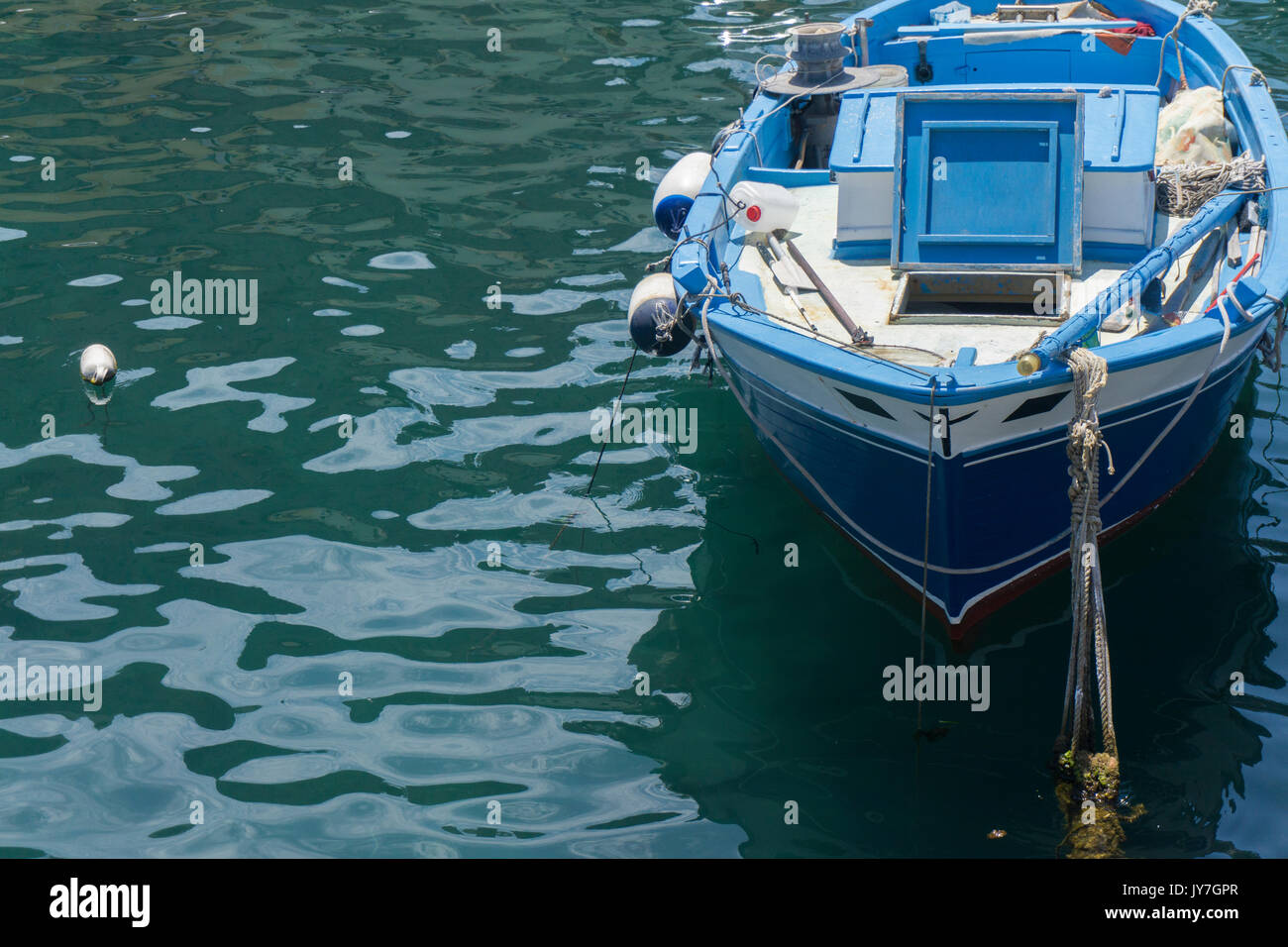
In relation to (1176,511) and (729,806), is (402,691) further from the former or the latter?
(1176,511)

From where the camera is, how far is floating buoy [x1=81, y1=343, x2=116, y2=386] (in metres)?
8.73

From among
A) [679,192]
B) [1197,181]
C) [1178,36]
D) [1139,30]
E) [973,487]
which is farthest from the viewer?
[1139,30]

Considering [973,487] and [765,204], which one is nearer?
[973,487]

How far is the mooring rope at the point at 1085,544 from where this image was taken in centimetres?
556

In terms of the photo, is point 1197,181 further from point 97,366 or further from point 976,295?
point 97,366

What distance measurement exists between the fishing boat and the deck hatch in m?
0.01

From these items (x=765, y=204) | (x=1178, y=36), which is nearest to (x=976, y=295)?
(x=765, y=204)

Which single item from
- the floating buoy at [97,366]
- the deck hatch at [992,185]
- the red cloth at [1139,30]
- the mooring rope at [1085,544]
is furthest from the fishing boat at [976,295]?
the floating buoy at [97,366]

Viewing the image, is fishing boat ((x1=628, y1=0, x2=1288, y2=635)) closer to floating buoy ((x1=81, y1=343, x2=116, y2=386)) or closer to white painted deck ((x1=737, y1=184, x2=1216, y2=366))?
white painted deck ((x1=737, y1=184, x2=1216, y2=366))

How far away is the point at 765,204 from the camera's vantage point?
288 inches

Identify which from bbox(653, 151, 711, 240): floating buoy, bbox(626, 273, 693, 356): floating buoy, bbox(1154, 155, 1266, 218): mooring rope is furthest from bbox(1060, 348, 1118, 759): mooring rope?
bbox(653, 151, 711, 240): floating buoy

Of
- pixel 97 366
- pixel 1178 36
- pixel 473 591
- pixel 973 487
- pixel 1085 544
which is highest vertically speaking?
pixel 1178 36

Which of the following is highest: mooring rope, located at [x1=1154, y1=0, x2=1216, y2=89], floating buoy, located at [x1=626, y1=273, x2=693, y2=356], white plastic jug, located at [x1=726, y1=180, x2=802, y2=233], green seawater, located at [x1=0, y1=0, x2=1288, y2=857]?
mooring rope, located at [x1=1154, y1=0, x2=1216, y2=89]

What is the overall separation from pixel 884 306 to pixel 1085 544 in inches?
88.9
